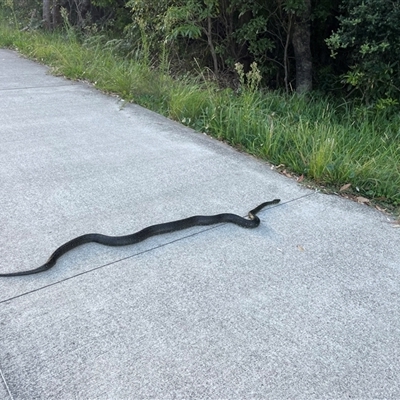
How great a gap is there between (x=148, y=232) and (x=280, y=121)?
2563 millimetres

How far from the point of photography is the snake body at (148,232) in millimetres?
2648

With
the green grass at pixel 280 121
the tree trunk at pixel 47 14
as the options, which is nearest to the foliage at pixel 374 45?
the green grass at pixel 280 121

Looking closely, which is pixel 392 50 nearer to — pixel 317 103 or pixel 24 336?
pixel 317 103

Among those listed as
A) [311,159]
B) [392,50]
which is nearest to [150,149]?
[311,159]

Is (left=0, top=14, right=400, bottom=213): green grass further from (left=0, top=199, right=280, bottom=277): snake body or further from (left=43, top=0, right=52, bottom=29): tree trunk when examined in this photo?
(left=43, top=0, right=52, bottom=29): tree trunk

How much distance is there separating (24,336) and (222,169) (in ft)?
7.79

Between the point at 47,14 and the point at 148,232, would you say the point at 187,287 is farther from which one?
the point at 47,14

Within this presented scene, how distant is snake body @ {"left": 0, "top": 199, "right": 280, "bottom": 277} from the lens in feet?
8.69

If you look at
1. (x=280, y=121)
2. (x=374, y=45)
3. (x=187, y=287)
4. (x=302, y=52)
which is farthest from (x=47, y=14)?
(x=187, y=287)

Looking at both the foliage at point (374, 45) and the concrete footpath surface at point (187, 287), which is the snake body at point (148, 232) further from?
the foliage at point (374, 45)

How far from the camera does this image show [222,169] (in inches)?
162

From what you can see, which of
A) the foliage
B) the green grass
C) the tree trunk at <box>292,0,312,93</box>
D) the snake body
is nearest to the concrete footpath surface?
the snake body

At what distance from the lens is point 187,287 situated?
2.53 meters

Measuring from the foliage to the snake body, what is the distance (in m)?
2.77
